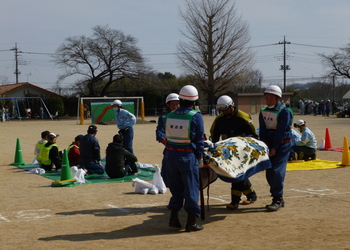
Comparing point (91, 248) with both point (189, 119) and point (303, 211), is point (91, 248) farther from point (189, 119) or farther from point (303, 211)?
point (303, 211)

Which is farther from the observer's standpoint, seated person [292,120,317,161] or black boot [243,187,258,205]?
seated person [292,120,317,161]

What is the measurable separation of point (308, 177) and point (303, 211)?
4.11 m

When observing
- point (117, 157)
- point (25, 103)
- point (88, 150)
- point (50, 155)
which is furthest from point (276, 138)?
point (25, 103)

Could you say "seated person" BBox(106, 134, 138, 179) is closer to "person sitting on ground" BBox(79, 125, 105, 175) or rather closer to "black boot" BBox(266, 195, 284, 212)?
"person sitting on ground" BBox(79, 125, 105, 175)

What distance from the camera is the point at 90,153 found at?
13.1 m

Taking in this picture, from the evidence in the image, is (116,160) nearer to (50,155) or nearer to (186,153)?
(50,155)

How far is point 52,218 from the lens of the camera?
8297 mm

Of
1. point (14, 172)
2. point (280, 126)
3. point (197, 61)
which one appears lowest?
point (14, 172)

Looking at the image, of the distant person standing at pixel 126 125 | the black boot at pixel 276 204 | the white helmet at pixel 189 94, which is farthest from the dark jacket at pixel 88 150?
the white helmet at pixel 189 94

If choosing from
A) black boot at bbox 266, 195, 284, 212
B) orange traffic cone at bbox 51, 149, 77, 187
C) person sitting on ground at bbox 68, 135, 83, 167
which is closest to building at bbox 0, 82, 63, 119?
person sitting on ground at bbox 68, 135, 83, 167

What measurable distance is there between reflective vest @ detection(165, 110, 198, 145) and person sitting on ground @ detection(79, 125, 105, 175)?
576 centimetres

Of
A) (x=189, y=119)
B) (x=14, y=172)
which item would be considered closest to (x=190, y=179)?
(x=189, y=119)

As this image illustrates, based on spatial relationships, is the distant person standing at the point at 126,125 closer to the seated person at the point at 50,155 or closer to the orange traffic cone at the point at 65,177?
the seated person at the point at 50,155

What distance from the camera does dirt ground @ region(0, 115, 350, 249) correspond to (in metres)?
6.65
